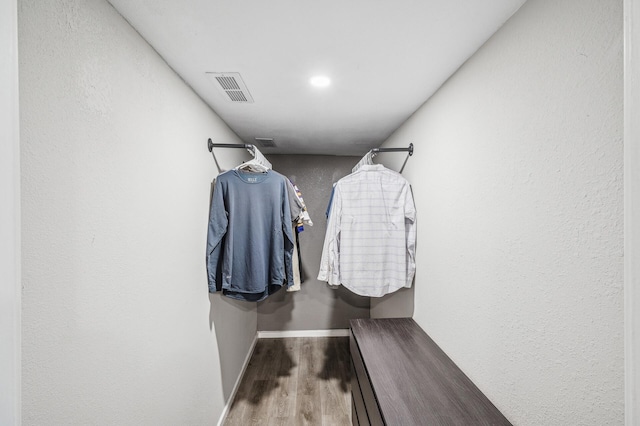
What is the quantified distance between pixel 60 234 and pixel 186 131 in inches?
37.5

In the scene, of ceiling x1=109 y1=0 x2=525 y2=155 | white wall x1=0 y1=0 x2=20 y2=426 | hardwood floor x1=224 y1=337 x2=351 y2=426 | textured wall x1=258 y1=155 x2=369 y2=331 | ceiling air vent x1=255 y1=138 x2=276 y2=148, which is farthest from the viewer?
textured wall x1=258 y1=155 x2=369 y2=331

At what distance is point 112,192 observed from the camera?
36.5 inches

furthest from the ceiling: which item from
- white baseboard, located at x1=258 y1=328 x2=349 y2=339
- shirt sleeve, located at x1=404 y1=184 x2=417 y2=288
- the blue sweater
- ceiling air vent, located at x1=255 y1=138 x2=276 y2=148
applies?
white baseboard, located at x1=258 y1=328 x2=349 y2=339

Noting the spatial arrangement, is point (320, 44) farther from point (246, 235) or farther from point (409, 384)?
point (409, 384)

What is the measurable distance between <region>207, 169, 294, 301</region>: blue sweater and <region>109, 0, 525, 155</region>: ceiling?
1.90 feet

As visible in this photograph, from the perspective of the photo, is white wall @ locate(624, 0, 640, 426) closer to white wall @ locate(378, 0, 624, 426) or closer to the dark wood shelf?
white wall @ locate(378, 0, 624, 426)

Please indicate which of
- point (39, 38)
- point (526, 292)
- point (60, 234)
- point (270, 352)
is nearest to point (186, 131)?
point (39, 38)

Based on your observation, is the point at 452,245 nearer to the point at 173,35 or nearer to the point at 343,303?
the point at 173,35

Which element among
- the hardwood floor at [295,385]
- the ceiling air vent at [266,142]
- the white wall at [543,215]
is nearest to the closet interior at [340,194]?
the white wall at [543,215]

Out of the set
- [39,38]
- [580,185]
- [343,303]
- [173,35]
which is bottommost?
[343,303]

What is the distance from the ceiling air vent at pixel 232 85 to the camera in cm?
140

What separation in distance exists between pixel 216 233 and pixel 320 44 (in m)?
1.35

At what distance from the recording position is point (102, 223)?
88 centimetres

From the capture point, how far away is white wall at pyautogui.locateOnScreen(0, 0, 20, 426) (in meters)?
0.41
